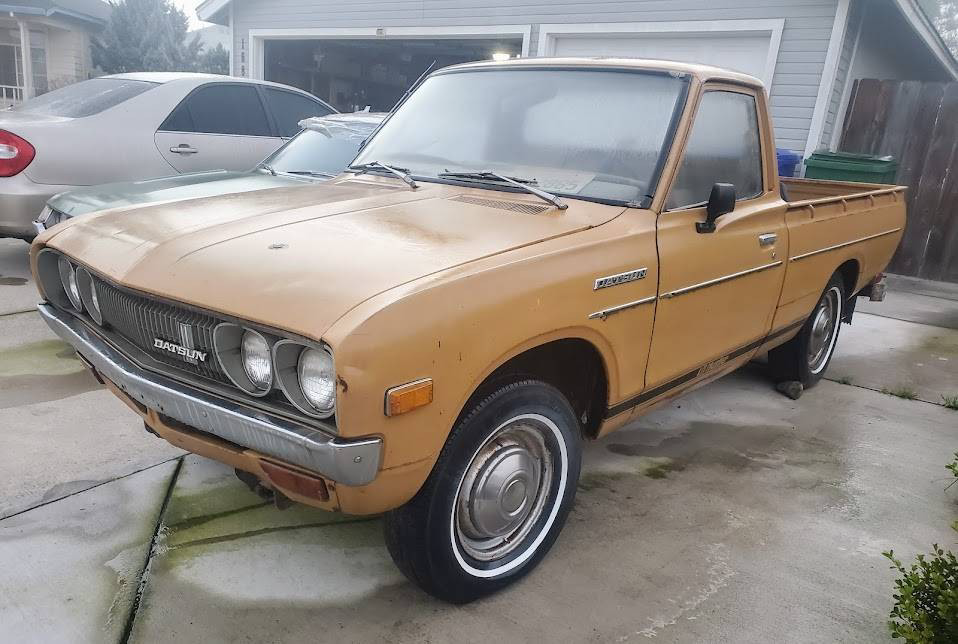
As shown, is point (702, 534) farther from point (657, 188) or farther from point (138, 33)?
point (138, 33)

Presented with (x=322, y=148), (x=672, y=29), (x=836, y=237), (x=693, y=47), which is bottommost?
(x=836, y=237)

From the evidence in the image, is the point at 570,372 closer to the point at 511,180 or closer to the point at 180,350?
the point at 511,180

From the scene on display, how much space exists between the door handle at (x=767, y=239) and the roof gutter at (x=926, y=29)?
255 inches

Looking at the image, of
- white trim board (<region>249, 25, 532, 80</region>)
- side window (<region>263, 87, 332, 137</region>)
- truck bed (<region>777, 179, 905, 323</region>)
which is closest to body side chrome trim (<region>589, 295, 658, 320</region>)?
truck bed (<region>777, 179, 905, 323</region>)

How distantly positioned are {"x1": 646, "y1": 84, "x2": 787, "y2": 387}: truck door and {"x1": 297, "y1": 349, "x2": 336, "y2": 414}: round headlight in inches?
57.1

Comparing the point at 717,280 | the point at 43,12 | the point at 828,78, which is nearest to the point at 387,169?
the point at 717,280

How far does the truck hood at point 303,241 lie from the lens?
2068mm

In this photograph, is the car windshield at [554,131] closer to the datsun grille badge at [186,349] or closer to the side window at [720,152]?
the side window at [720,152]

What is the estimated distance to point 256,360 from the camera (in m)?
2.12

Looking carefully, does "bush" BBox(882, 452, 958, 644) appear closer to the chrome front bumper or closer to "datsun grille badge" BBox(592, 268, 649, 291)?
"datsun grille badge" BBox(592, 268, 649, 291)

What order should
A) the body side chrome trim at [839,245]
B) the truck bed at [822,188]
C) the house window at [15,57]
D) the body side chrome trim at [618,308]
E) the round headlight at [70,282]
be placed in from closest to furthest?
the body side chrome trim at [618,308] < the round headlight at [70,282] < the body side chrome trim at [839,245] < the truck bed at [822,188] < the house window at [15,57]

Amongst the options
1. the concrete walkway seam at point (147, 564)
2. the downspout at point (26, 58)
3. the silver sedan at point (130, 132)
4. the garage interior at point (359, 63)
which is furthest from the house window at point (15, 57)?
→ the concrete walkway seam at point (147, 564)

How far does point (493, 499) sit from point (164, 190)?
3.64 metres

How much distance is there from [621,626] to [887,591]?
1143 millimetres
